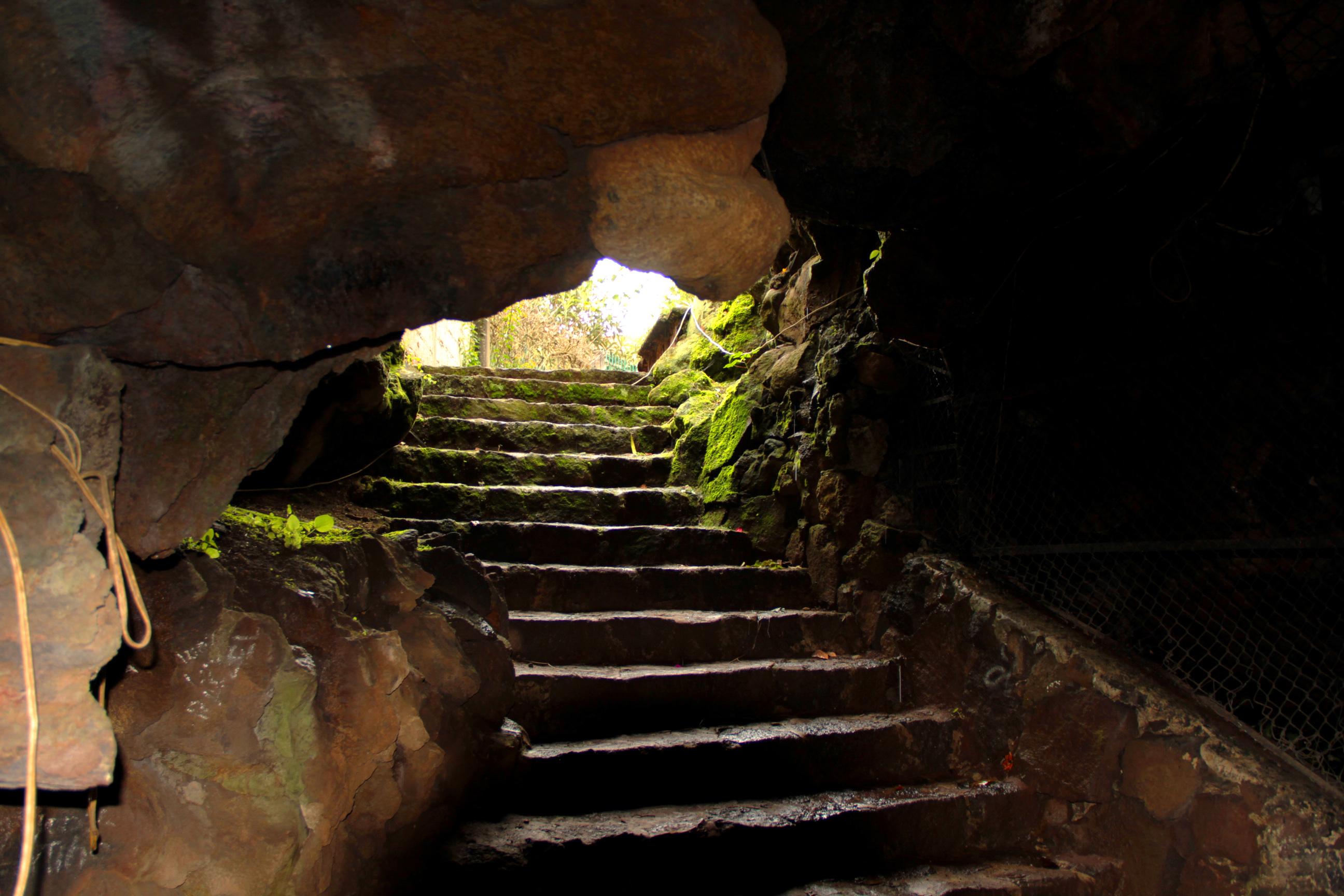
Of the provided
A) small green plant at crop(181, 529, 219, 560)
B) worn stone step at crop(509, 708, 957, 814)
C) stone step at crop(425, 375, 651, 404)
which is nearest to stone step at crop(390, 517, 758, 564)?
worn stone step at crop(509, 708, 957, 814)

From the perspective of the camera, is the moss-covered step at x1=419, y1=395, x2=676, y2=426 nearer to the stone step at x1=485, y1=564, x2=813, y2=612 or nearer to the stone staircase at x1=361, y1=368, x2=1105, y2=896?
the stone staircase at x1=361, y1=368, x2=1105, y2=896

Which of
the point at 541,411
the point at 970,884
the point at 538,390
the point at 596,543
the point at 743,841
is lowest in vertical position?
the point at 970,884

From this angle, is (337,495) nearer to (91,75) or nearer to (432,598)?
(432,598)

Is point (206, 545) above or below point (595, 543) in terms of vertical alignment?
above

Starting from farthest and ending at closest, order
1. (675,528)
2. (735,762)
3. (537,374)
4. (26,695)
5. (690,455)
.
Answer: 1. (537,374)
2. (690,455)
3. (675,528)
4. (735,762)
5. (26,695)

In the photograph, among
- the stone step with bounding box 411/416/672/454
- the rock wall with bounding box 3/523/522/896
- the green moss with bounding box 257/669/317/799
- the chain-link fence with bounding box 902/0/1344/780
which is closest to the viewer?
the rock wall with bounding box 3/523/522/896

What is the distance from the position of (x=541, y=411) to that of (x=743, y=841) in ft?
12.7

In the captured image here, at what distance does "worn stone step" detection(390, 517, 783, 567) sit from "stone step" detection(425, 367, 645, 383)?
2.38 meters

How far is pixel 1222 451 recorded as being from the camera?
2496 millimetres

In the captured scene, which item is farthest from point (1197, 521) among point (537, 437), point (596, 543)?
point (537, 437)

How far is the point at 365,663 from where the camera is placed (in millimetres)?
2127

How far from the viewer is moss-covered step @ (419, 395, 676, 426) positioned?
5402 mm

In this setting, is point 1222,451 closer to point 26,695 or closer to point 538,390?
point 26,695

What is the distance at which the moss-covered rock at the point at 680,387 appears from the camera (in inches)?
232
